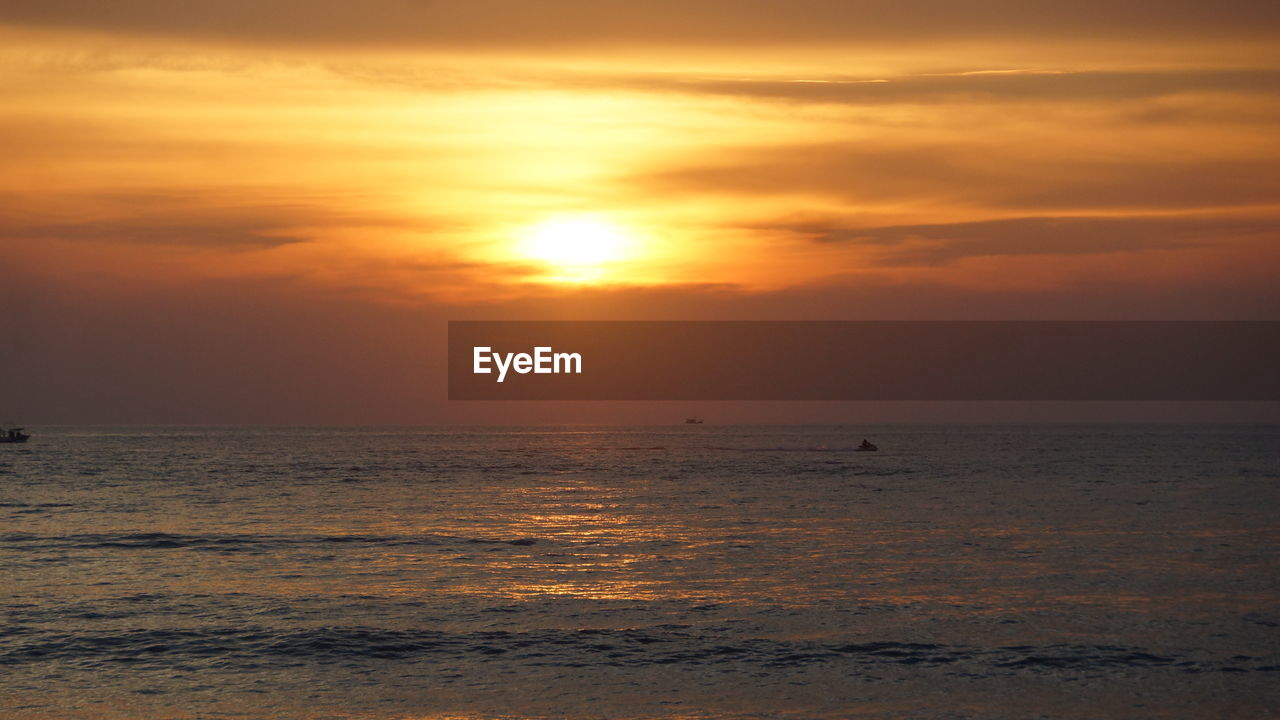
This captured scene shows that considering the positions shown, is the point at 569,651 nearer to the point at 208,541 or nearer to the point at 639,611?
the point at 639,611

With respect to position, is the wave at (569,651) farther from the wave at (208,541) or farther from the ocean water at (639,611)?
the wave at (208,541)

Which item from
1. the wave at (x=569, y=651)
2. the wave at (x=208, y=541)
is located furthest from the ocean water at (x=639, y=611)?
the wave at (x=208, y=541)

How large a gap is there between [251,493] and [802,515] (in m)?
44.5

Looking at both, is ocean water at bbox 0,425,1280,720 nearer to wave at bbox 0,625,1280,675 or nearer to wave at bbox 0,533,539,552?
wave at bbox 0,625,1280,675

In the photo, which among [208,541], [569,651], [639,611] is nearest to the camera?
[569,651]

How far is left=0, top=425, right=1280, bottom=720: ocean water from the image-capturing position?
23641mm

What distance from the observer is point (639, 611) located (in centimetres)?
3291

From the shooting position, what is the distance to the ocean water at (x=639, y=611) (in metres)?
23.6

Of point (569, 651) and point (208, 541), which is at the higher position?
point (569, 651)

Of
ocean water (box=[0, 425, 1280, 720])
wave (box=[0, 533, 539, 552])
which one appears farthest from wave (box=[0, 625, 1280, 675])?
wave (box=[0, 533, 539, 552])

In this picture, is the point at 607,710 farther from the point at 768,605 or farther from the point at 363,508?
the point at 363,508

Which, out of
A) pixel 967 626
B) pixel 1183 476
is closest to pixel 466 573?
pixel 967 626

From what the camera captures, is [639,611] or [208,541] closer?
[639,611]

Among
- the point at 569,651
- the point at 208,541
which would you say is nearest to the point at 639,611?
the point at 569,651
